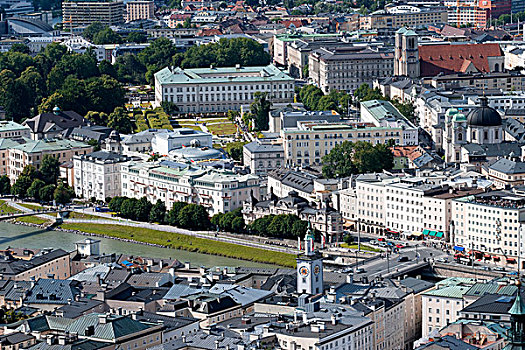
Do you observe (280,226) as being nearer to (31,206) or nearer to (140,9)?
(31,206)

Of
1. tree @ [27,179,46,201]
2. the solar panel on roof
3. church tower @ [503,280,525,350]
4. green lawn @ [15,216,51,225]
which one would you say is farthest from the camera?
tree @ [27,179,46,201]

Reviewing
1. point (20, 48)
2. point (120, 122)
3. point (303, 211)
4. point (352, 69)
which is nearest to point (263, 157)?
point (303, 211)

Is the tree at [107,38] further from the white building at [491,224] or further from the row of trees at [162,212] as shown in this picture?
the white building at [491,224]

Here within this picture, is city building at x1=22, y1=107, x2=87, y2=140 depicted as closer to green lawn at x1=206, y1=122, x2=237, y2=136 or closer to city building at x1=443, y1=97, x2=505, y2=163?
green lawn at x1=206, y1=122, x2=237, y2=136

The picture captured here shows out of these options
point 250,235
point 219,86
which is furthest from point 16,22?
point 250,235

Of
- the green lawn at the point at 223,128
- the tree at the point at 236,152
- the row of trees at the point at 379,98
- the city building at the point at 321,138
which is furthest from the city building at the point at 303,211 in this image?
the green lawn at the point at 223,128

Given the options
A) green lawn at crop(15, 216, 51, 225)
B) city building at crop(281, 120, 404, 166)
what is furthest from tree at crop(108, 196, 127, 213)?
city building at crop(281, 120, 404, 166)

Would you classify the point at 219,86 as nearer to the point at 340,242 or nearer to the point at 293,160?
the point at 293,160
